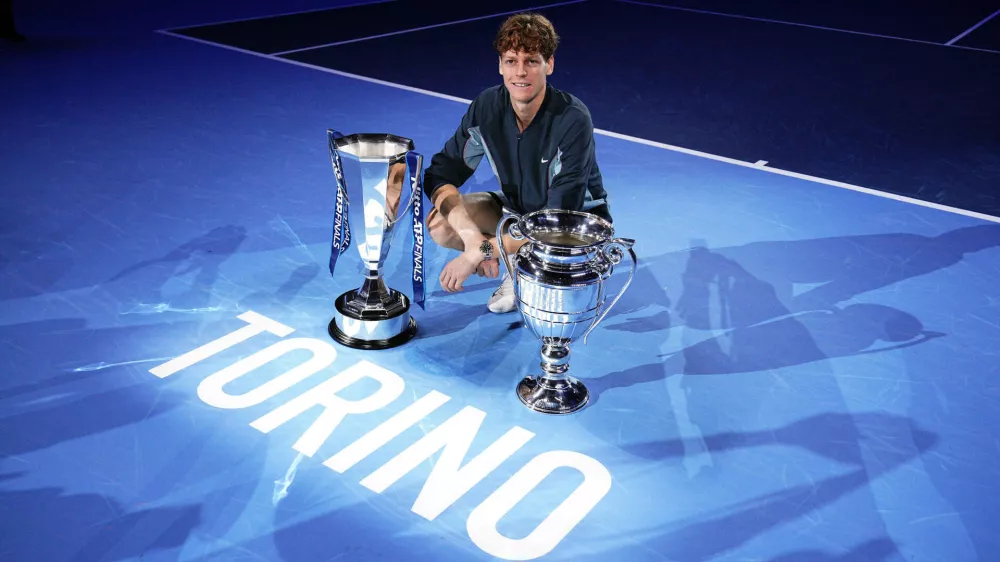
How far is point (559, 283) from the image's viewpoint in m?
3.27

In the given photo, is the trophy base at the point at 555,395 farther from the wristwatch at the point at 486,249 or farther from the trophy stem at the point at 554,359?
the wristwatch at the point at 486,249

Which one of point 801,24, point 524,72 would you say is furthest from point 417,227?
point 801,24

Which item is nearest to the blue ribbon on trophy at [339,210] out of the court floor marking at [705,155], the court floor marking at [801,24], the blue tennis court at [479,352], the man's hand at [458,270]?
the blue tennis court at [479,352]

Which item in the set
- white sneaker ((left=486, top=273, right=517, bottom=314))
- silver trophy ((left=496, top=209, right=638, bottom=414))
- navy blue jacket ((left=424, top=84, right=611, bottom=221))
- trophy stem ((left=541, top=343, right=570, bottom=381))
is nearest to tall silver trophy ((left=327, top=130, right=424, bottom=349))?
navy blue jacket ((left=424, top=84, right=611, bottom=221))

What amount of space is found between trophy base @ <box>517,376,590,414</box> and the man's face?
3.66 feet

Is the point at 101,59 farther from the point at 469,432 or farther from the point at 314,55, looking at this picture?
the point at 469,432

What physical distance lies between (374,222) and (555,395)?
1020 millimetres

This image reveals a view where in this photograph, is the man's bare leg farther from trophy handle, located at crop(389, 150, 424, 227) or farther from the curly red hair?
the curly red hair

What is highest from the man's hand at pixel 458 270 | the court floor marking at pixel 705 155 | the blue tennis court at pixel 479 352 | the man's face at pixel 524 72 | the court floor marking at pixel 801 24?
the man's face at pixel 524 72

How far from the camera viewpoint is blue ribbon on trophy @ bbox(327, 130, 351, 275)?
378 cm

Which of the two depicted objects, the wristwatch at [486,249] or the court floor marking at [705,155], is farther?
the court floor marking at [705,155]

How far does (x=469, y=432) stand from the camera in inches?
134

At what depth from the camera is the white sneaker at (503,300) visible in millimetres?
4266

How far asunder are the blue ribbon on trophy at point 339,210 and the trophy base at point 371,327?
0.77 feet
